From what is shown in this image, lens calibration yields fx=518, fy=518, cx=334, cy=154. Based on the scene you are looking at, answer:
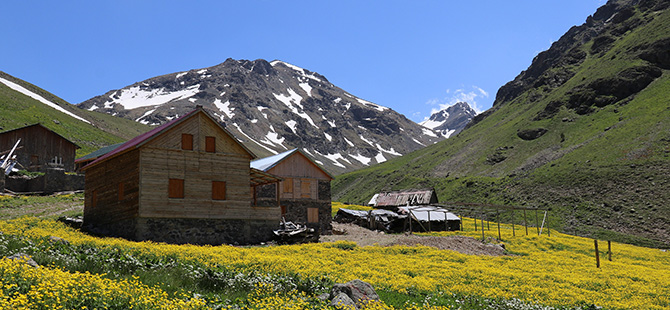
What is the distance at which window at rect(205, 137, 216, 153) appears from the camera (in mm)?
39406

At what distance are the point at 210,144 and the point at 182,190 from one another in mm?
4174

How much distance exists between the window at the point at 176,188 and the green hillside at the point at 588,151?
65227mm

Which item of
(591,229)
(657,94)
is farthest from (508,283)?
(657,94)

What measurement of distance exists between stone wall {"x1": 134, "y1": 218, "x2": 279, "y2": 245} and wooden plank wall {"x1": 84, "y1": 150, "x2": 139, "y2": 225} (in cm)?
166

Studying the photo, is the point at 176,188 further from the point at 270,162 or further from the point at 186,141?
the point at 270,162

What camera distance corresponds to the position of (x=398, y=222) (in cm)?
6075

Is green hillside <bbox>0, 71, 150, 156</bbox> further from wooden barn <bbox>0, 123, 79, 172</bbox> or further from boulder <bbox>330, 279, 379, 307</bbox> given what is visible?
boulder <bbox>330, 279, 379, 307</bbox>

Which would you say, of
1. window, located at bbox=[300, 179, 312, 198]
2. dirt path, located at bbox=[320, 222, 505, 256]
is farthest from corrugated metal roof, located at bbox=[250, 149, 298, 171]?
dirt path, located at bbox=[320, 222, 505, 256]

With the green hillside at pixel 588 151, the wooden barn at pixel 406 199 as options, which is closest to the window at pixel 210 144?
the wooden barn at pixel 406 199

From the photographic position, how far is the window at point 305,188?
55.2 metres

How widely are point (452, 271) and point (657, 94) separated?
129025mm

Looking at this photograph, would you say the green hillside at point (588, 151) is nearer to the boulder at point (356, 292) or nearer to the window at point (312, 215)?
the window at point (312, 215)

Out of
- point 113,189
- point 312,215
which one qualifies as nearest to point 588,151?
point 312,215

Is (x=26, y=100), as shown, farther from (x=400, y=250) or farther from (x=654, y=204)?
(x=654, y=204)
